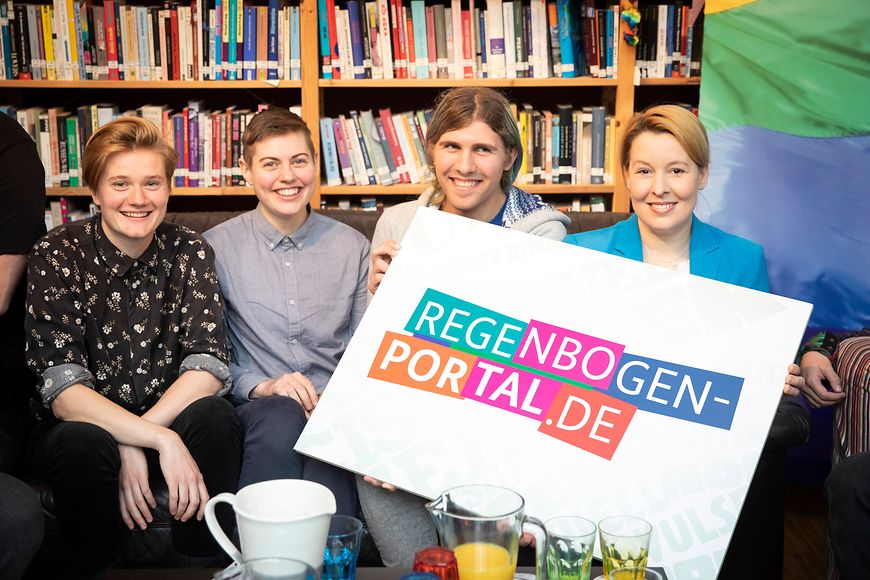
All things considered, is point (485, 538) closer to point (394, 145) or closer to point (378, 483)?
point (378, 483)

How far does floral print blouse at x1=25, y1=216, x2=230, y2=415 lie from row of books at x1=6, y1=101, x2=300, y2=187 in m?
1.37

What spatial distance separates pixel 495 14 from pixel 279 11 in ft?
2.54

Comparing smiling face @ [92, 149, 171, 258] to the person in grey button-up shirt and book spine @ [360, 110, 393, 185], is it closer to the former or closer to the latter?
the person in grey button-up shirt

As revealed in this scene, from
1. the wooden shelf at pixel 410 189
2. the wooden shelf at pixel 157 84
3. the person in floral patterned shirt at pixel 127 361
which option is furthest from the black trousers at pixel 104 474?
the wooden shelf at pixel 157 84

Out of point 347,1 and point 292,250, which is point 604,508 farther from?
point 347,1

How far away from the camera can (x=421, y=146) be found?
354 cm

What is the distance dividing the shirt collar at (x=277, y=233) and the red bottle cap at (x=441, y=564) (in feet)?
4.25

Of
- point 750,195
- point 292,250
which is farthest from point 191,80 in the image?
point 750,195

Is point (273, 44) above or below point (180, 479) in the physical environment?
above

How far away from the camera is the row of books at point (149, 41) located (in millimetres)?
3434

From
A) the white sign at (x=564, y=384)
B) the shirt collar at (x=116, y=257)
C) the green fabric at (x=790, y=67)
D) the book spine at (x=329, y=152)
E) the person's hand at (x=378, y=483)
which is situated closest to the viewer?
the white sign at (x=564, y=384)

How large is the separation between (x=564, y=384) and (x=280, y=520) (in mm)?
734

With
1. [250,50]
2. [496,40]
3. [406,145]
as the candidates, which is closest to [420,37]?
[496,40]

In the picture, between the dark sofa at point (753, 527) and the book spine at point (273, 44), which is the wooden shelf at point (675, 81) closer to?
the book spine at point (273, 44)
